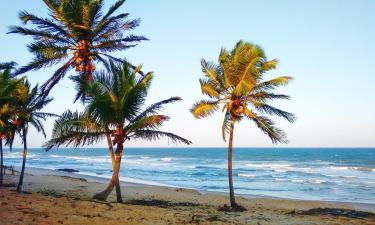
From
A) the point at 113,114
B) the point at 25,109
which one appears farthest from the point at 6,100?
the point at 113,114

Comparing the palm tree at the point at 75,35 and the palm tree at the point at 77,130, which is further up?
the palm tree at the point at 75,35

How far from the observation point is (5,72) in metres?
19.6

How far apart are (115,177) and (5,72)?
9.30 meters

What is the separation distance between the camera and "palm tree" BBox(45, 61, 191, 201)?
46.8 ft

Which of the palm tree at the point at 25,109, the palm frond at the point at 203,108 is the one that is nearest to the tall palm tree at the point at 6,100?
the palm tree at the point at 25,109

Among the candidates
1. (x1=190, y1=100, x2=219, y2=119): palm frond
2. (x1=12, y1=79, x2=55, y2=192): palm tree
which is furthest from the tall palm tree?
(x1=190, y1=100, x2=219, y2=119): palm frond

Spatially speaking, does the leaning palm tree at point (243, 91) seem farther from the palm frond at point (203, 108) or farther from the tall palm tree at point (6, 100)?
the tall palm tree at point (6, 100)

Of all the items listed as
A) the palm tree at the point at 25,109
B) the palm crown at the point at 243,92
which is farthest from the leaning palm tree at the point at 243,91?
the palm tree at the point at 25,109

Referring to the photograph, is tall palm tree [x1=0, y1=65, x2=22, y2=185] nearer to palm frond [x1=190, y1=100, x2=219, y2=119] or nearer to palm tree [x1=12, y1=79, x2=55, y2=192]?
palm tree [x1=12, y1=79, x2=55, y2=192]

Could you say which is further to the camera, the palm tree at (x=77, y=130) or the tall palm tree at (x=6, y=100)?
the tall palm tree at (x=6, y=100)

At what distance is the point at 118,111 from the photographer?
14.4 metres

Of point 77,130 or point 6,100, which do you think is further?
point 6,100

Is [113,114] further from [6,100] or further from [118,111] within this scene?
[6,100]

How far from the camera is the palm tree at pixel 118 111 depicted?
14.3 m
